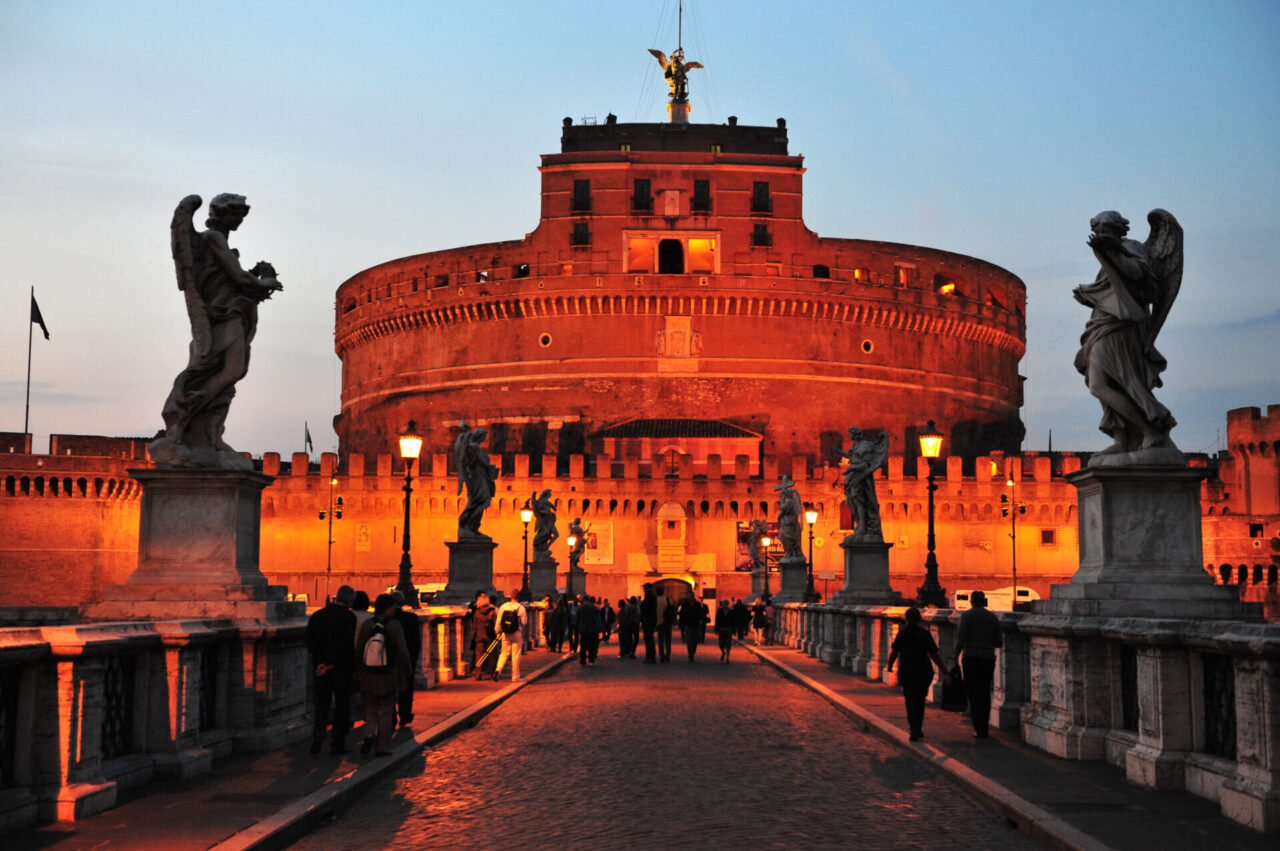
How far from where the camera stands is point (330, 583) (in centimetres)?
6000

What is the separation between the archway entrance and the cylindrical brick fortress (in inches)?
4.0

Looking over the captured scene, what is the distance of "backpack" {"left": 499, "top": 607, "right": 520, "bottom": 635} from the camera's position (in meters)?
18.3

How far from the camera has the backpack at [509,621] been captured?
1831cm

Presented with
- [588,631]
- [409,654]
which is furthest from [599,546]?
[409,654]

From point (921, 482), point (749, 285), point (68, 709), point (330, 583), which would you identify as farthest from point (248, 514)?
point (749, 285)

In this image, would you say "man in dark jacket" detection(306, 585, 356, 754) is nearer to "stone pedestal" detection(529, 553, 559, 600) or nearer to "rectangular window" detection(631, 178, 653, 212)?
"stone pedestal" detection(529, 553, 559, 600)

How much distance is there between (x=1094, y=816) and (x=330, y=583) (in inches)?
2166

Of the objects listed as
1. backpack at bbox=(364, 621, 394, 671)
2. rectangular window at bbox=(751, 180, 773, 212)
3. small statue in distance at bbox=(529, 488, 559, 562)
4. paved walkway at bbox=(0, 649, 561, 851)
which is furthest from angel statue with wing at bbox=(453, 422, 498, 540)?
rectangular window at bbox=(751, 180, 773, 212)

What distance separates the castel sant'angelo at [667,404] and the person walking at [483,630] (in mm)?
41425

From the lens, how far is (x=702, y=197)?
240ft

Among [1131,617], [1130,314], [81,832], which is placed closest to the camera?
[81,832]

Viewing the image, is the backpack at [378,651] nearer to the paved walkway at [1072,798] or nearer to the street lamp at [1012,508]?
the paved walkway at [1072,798]

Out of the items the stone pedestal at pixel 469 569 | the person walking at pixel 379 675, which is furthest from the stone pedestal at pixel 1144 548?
the stone pedestal at pixel 469 569

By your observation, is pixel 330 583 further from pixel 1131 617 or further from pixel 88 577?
pixel 1131 617
